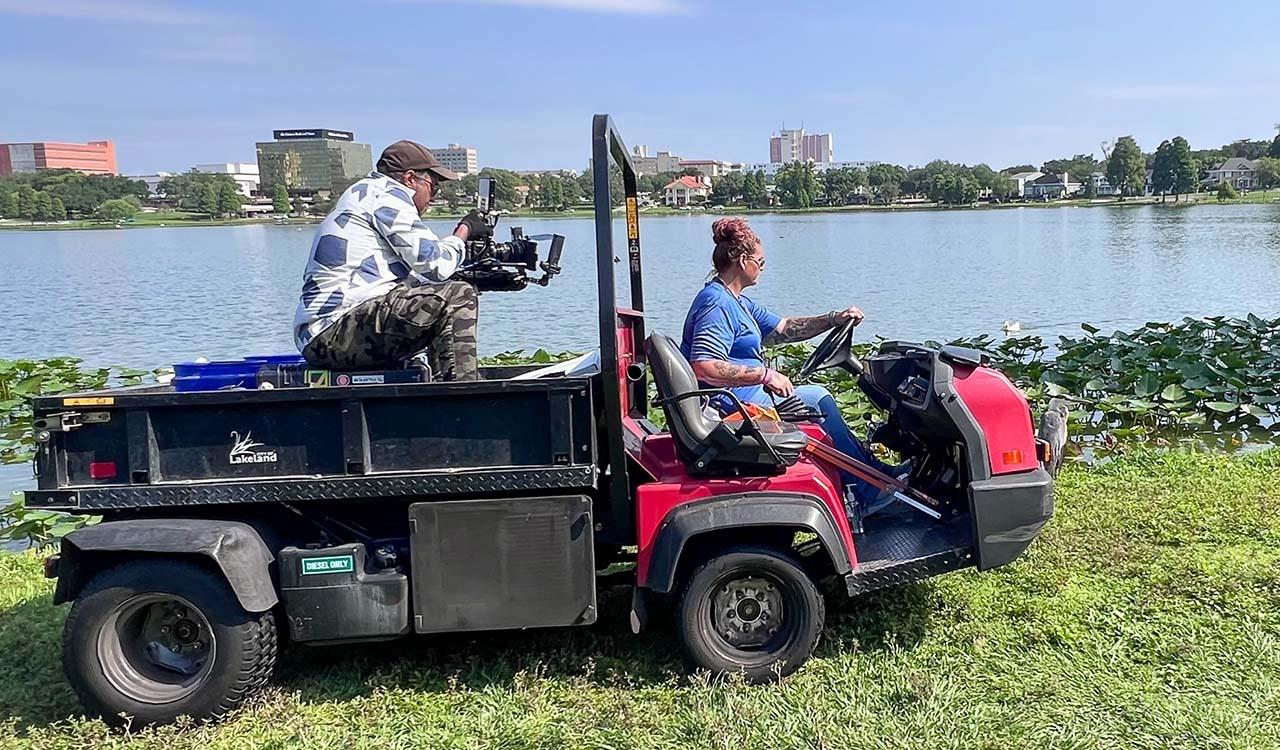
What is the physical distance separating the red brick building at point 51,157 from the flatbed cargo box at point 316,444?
520ft

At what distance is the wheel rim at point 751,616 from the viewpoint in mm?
4086

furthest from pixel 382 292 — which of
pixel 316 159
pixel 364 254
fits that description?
pixel 316 159

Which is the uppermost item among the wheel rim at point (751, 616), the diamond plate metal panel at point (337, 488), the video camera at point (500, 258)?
the video camera at point (500, 258)

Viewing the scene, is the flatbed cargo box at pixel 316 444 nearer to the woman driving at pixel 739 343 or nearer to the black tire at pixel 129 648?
the black tire at pixel 129 648

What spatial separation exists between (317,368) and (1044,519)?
3133 millimetres

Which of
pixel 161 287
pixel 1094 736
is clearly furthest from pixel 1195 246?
pixel 1094 736

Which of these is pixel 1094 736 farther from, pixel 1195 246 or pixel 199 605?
pixel 1195 246

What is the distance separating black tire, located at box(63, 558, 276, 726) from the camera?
12.6ft

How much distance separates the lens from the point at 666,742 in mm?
3607

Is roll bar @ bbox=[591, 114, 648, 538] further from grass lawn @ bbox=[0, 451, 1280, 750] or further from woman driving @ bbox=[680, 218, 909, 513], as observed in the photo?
grass lawn @ bbox=[0, 451, 1280, 750]

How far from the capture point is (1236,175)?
4375 inches

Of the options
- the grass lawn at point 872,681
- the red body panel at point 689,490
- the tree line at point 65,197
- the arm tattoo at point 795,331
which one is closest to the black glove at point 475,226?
the red body panel at point 689,490

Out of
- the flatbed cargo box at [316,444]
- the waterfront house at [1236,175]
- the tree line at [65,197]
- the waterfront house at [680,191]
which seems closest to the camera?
the flatbed cargo box at [316,444]

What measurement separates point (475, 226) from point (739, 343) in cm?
137
